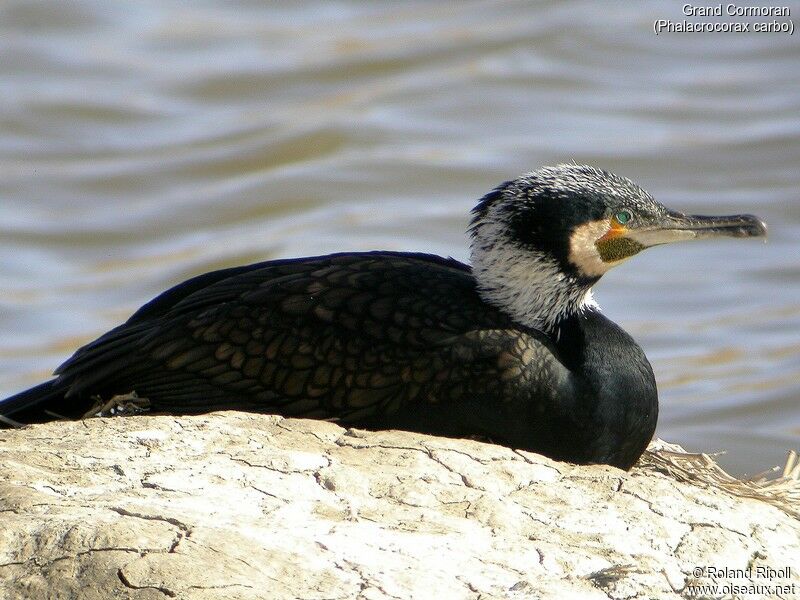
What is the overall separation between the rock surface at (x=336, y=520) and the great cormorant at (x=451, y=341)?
25cm

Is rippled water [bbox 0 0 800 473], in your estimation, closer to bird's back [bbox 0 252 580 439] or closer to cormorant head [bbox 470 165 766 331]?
cormorant head [bbox 470 165 766 331]

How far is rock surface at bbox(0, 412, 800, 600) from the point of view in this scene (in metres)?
3.79

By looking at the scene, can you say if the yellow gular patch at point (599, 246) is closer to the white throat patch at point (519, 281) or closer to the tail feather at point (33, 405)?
the white throat patch at point (519, 281)

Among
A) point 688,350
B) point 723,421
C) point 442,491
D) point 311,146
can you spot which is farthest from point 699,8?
point 442,491

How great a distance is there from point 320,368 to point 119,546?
4.64ft

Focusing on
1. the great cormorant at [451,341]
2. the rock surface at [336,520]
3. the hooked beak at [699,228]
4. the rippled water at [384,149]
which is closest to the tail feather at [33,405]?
the great cormorant at [451,341]

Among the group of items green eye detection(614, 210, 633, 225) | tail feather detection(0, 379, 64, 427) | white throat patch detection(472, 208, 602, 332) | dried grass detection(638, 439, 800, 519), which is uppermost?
green eye detection(614, 210, 633, 225)

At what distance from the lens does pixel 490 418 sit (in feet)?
16.3

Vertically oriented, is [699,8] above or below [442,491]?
above

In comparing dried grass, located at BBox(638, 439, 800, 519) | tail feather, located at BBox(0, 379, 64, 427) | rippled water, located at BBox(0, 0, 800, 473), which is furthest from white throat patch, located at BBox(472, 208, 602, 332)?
rippled water, located at BBox(0, 0, 800, 473)

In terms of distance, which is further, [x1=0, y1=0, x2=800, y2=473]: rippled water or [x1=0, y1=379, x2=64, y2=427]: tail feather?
[x1=0, y1=0, x2=800, y2=473]: rippled water

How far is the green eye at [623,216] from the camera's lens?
17.5ft

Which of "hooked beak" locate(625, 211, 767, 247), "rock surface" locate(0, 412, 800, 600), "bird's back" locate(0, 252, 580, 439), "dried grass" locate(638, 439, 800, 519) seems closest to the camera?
"rock surface" locate(0, 412, 800, 600)

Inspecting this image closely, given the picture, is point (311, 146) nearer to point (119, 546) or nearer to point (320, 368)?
point (320, 368)
